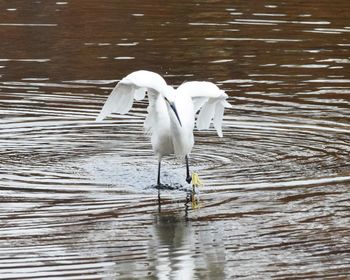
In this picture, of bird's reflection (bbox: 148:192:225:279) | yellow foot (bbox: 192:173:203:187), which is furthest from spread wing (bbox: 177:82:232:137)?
bird's reflection (bbox: 148:192:225:279)

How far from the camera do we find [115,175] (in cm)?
1277

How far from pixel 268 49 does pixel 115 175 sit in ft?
29.7

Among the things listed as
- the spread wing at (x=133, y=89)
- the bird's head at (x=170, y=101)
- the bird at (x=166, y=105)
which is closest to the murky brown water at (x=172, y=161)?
the bird at (x=166, y=105)

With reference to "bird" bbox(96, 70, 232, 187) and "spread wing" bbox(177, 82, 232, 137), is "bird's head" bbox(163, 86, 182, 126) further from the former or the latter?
"spread wing" bbox(177, 82, 232, 137)

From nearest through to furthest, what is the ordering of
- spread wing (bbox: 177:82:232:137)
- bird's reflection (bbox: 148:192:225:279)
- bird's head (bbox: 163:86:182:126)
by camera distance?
1. bird's reflection (bbox: 148:192:225:279)
2. bird's head (bbox: 163:86:182:126)
3. spread wing (bbox: 177:82:232:137)

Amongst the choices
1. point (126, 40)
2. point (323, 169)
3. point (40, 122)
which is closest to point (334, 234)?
point (323, 169)

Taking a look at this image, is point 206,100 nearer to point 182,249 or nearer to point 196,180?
point 196,180

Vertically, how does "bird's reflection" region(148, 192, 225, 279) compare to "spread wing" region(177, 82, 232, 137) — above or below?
below

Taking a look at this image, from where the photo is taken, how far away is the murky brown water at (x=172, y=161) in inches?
384

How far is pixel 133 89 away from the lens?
12547 mm

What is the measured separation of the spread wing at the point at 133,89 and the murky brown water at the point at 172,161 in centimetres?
73

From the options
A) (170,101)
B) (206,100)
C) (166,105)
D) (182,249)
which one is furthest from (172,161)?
(182,249)

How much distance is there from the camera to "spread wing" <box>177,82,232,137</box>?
41.4ft

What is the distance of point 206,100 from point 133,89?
90cm
